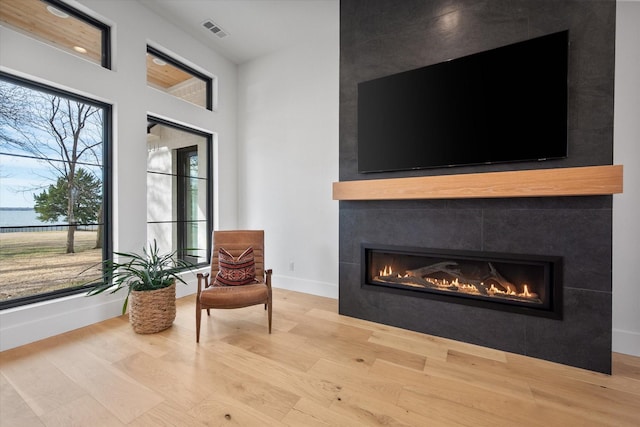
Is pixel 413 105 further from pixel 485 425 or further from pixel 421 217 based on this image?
pixel 485 425

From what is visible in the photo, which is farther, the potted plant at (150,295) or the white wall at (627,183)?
the potted plant at (150,295)

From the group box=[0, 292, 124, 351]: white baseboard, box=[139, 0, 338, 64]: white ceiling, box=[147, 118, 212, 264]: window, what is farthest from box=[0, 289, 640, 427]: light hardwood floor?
box=[139, 0, 338, 64]: white ceiling

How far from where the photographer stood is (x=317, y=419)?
1437mm

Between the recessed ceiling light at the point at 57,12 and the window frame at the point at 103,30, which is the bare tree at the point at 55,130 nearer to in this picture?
the window frame at the point at 103,30

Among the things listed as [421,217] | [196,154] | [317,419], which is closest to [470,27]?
[421,217]

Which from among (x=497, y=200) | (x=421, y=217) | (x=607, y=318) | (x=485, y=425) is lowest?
(x=485, y=425)

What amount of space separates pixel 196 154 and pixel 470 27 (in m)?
3.54

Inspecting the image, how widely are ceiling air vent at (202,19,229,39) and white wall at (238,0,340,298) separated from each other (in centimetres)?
63

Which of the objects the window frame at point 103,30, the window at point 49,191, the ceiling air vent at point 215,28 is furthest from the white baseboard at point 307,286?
the ceiling air vent at point 215,28

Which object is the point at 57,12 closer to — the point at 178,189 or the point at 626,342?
the point at 178,189

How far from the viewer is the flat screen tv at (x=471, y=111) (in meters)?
1.97

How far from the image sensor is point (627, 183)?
208 cm

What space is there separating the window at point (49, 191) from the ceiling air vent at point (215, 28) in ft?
5.11

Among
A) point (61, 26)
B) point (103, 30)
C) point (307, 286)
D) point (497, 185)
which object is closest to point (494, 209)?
point (497, 185)
